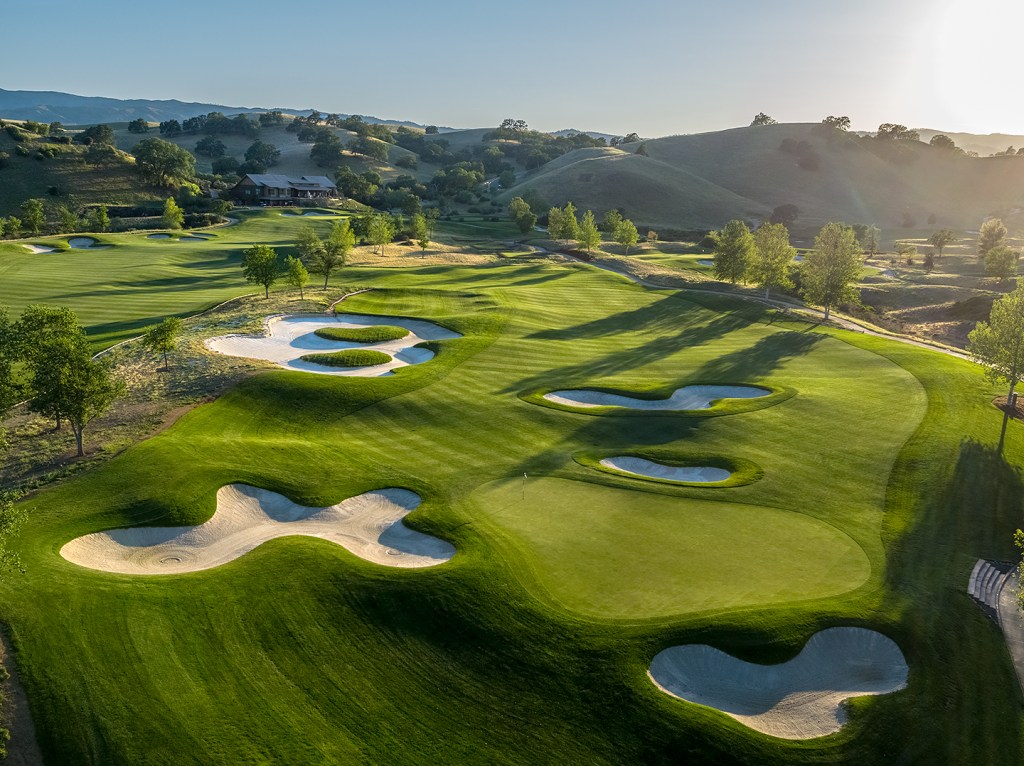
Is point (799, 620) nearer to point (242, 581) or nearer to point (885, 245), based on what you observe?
point (242, 581)

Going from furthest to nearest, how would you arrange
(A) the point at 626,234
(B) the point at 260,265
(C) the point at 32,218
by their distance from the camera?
(A) the point at 626,234, (C) the point at 32,218, (B) the point at 260,265

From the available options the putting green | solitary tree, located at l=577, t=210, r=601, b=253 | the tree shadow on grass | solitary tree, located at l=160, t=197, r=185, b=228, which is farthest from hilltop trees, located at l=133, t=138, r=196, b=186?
the putting green

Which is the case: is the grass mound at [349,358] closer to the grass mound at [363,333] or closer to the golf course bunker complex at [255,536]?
the grass mound at [363,333]

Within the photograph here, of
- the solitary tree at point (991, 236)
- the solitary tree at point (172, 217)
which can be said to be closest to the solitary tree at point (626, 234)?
the solitary tree at point (991, 236)

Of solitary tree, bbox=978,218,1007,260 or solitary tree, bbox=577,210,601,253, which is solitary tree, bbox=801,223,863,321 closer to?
solitary tree, bbox=577,210,601,253

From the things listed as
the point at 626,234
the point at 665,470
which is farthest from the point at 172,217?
the point at 665,470

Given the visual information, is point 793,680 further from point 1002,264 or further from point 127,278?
point 1002,264
